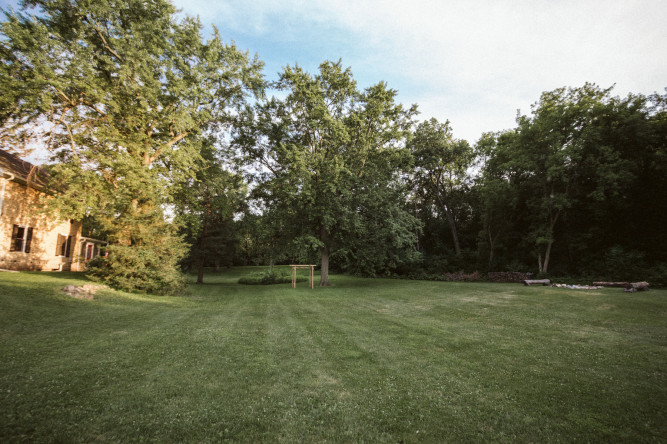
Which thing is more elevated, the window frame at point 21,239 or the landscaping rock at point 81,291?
the window frame at point 21,239

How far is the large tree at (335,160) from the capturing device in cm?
1925

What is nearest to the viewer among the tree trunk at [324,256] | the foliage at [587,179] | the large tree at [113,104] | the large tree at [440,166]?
the large tree at [113,104]

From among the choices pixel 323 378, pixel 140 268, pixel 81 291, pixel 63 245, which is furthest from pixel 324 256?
pixel 63 245

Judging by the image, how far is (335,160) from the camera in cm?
1894

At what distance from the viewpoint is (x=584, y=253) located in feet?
73.2

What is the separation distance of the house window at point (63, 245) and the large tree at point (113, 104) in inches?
326

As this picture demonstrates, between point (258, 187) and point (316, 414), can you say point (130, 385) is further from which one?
point (258, 187)

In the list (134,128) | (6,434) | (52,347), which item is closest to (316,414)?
(6,434)

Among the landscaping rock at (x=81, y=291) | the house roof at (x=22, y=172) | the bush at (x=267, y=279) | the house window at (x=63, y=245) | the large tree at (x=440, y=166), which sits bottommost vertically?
the bush at (x=267, y=279)

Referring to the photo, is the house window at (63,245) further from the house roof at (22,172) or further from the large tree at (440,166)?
the large tree at (440,166)

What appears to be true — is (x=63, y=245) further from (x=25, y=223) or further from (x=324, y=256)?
(x=324, y=256)

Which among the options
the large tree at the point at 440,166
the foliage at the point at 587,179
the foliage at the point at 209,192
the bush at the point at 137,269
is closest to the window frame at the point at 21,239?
the bush at the point at 137,269

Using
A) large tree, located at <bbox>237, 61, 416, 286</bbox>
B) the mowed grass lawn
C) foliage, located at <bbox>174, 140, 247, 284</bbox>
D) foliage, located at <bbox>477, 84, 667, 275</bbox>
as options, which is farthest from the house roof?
foliage, located at <bbox>477, 84, 667, 275</bbox>

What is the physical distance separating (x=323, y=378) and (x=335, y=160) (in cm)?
1592
